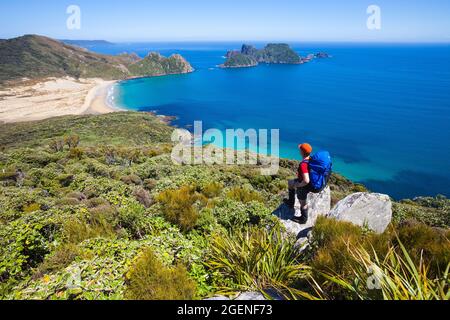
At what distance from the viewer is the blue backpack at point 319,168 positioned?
5.51 metres

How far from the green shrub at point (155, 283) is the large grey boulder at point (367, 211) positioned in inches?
155

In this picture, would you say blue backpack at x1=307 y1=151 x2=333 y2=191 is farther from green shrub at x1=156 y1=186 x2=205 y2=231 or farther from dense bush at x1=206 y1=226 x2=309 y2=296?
green shrub at x1=156 y1=186 x2=205 y2=231

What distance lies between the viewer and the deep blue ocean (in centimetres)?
4350

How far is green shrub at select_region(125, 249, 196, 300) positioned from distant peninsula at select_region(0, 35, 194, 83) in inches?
6017

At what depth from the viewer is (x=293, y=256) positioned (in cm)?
455

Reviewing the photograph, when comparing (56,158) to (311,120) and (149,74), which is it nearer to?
(311,120)

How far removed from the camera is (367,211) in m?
6.11

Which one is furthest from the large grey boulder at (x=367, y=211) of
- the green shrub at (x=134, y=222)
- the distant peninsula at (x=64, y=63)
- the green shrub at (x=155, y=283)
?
the distant peninsula at (x=64, y=63)

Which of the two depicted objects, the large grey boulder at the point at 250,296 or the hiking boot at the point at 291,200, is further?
the hiking boot at the point at 291,200

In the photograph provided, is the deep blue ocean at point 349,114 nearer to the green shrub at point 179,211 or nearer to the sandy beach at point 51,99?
the sandy beach at point 51,99
